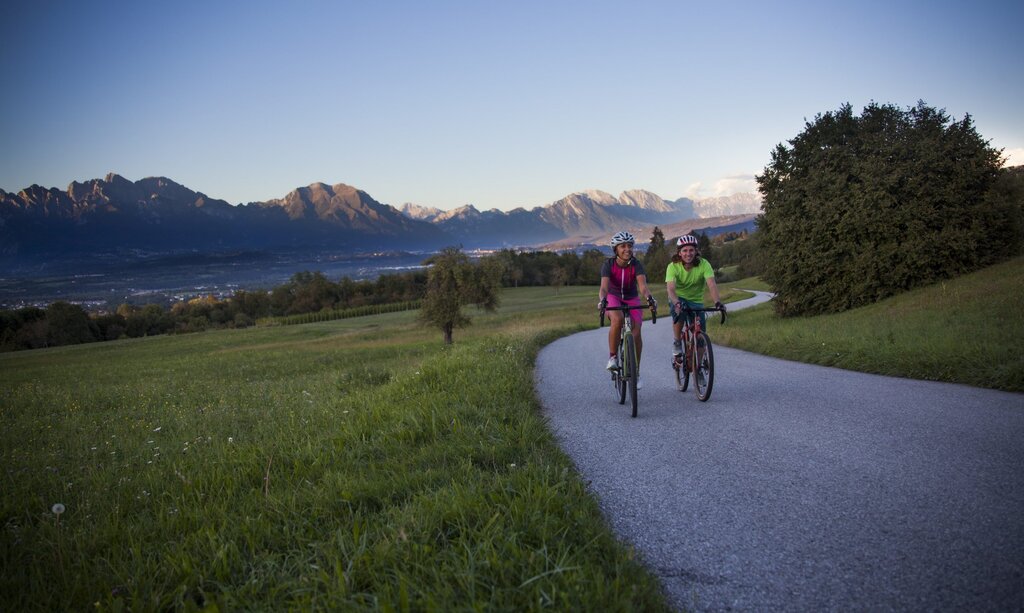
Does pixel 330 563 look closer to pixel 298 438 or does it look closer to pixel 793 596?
pixel 793 596

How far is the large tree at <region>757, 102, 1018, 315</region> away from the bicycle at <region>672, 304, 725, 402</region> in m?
15.7

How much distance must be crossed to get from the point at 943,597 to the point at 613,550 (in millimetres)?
1637

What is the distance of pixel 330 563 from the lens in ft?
8.84

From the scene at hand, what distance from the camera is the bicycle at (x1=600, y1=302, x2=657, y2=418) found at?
677 centimetres

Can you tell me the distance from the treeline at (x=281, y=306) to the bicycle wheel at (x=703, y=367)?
48.0m

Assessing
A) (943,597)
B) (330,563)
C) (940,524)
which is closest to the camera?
(943,597)

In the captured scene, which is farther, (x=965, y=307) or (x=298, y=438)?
(x=965, y=307)

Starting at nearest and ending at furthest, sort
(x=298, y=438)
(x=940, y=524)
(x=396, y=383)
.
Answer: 1. (x=940, y=524)
2. (x=298, y=438)
3. (x=396, y=383)

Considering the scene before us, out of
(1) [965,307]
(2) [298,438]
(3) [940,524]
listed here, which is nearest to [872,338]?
(1) [965,307]

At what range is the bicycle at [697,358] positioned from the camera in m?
7.24

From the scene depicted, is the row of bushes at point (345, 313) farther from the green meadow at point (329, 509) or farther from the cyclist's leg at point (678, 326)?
the green meadow at point (329, 509)

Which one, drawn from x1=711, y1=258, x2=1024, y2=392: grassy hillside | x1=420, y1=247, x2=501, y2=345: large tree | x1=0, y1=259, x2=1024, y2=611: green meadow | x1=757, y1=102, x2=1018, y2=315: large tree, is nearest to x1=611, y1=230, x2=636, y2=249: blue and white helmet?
x1=0, y1=259, x2=1024, y2=611: green meadow

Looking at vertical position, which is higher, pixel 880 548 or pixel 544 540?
pixel 544 540

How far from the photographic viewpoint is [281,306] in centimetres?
9412
